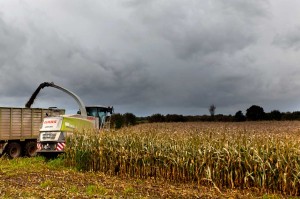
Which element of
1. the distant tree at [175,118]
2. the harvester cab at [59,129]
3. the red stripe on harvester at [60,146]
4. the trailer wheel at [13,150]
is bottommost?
the trailer wheel at [13,150]

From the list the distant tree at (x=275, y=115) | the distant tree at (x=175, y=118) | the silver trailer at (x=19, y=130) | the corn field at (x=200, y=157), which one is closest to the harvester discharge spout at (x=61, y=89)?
the silver trailer at (x=19, y=130)

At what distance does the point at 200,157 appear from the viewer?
40.5 ft

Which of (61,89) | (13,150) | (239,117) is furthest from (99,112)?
(239,117)

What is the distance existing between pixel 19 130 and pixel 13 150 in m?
1.17

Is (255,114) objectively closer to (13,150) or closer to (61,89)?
(61,89)

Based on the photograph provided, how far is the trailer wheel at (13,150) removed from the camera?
2097cm

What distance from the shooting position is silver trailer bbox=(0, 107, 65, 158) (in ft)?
67.9

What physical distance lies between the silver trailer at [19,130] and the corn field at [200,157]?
21.9 feet

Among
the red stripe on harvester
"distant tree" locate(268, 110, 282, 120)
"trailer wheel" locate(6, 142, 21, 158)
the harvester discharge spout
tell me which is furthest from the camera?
"distant tree" locate(268, 110, 282, 120)

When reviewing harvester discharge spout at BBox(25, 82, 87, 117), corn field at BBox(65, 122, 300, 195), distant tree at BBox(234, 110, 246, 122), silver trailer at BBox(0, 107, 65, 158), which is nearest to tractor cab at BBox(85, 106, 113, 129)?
harvester discharge spout at BBox(25, 82, 87, 117)

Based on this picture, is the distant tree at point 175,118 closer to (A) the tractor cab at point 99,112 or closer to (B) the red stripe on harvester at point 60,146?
(A) the tractor cab at point 99,112

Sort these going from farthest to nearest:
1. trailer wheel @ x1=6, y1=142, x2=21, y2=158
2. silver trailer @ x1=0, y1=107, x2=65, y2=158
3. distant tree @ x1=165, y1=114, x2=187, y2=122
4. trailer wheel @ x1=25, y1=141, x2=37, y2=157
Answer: distant tree @ x1=165, y1=114, x2=187, y2=122
trailer wheel @ x1=25, y1=141, x2=37, y2=157
trailer wheel @ x1=6, y1=142, x2=21, y2=158
silver trailer @ x1=0, y1=107, x2=65, y2=158

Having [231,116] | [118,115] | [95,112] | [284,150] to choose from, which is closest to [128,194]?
[284,150]

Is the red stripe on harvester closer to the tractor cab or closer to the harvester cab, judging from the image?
the harvester cab
